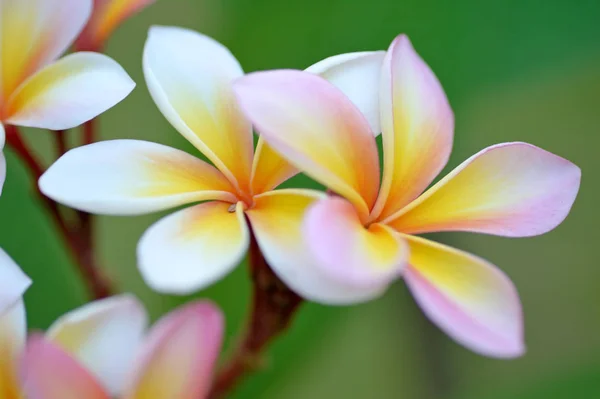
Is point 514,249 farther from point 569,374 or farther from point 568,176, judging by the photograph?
point 568,176

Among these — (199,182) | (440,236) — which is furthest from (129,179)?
(440,236)

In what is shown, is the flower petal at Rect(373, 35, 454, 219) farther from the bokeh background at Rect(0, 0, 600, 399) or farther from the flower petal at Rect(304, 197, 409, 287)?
the bokeh background at Rect(0, 0, 600, 399)

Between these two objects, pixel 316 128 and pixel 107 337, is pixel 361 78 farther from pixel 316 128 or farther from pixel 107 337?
pixel 107 337

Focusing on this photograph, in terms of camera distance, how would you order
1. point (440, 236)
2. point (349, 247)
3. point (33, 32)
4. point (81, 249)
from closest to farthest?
point (349, 247) < point (33, 32) < point (81, 249) < point (440, 236)

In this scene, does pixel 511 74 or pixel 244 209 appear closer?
pixel 244 209

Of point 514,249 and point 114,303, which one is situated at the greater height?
point 114,303

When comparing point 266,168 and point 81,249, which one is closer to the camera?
point 266,168

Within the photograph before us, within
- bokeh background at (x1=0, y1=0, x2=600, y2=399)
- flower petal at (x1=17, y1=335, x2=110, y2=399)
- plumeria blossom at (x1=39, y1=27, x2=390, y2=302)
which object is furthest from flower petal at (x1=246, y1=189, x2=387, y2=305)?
bokeh background at (x1=0, y1=0, x2=600, y2=399)

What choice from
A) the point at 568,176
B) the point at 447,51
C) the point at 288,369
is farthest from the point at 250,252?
the point at 447,51
